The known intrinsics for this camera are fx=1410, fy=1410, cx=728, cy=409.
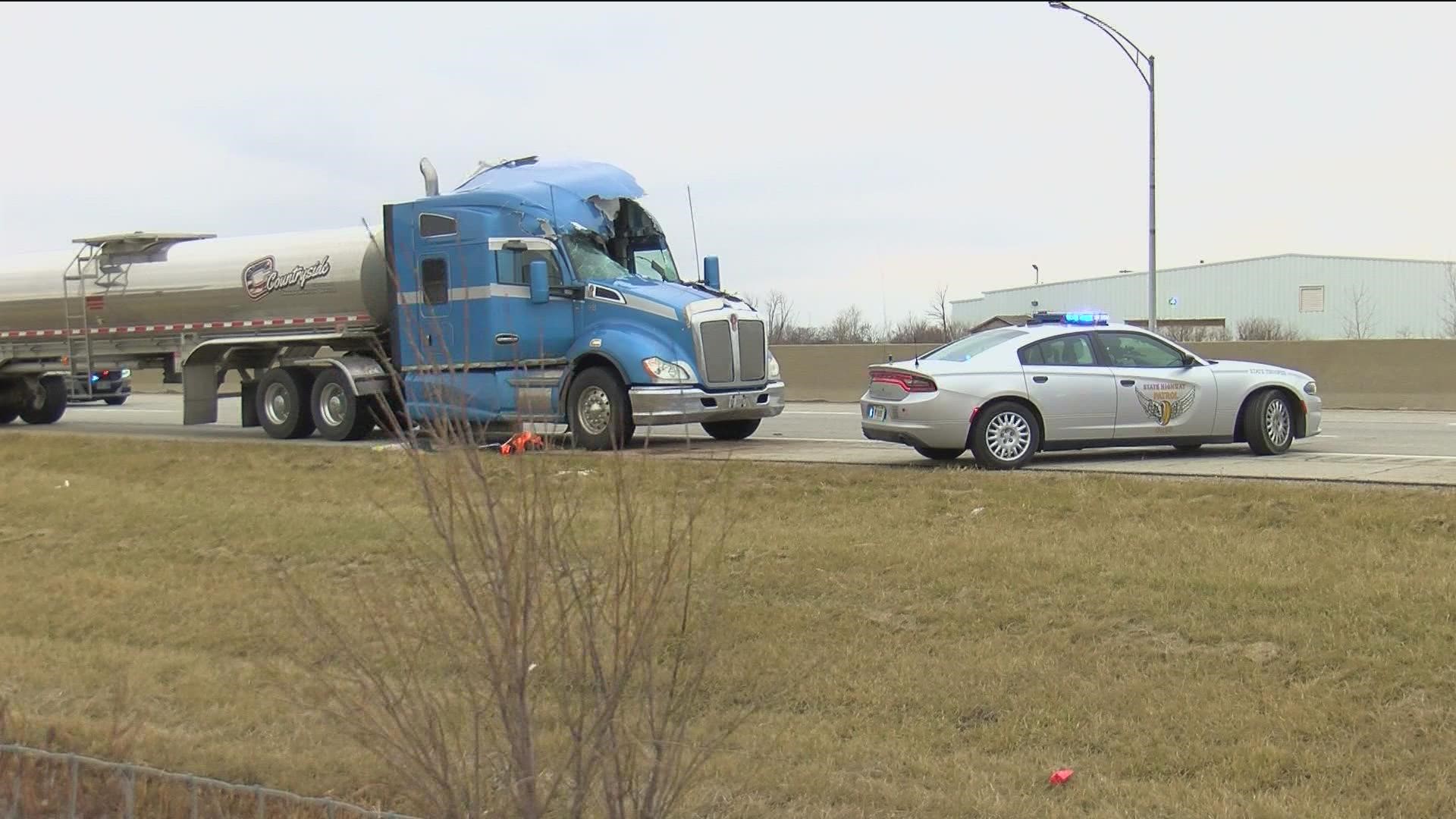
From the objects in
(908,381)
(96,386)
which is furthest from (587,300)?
(96,386)

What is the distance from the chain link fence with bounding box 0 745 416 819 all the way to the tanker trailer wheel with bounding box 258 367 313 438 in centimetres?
1246

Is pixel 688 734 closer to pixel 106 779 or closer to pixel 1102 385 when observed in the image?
pixel 106 779

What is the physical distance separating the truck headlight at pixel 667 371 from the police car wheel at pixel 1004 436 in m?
3.92

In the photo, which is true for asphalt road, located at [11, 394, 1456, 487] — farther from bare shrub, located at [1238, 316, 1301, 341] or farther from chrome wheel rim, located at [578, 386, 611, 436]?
bare shrub, located at [1238, 316, 1301, 341]

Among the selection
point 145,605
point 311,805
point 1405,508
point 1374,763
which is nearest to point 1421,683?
point 1374,763

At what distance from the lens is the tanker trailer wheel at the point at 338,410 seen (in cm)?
1800

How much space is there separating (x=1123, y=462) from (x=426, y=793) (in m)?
9.06

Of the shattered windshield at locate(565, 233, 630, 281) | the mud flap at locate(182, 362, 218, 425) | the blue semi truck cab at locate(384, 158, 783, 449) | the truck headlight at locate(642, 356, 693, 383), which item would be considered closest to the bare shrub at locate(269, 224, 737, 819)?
the blue semi truck cab at locate(384, 158, 783, 449)

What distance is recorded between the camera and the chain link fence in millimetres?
6062

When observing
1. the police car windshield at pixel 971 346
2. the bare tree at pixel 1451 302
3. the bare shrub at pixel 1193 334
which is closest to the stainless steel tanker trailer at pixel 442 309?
the police car windshield at pixel 971 346

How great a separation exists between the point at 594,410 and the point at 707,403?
4.10ft

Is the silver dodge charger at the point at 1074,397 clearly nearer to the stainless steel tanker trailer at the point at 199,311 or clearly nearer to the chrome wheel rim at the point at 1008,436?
the chrome wheel rim at the point at 1008,436

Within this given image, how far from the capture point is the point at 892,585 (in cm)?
866

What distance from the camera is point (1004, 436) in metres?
12.2
